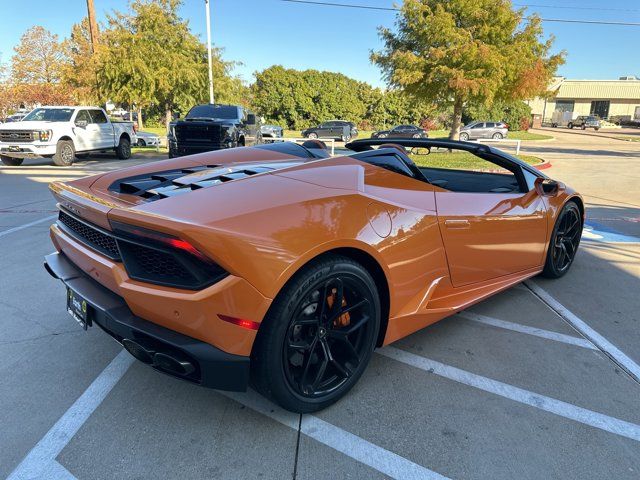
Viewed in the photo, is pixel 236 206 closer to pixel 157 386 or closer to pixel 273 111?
pixel 157 386

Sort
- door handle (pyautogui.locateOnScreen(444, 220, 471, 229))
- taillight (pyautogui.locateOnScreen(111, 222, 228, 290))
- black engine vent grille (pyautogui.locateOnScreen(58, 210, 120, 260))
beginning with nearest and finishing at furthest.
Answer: taillight (pyautogui.locateOnScreen(111, 222, 228, 290)) → black engine vent grille (pyautogui.locateOnScreen(58, 210, 120, 260)) → door handle (pyautogui.locateOnScreen(444, 220, 471, 229))

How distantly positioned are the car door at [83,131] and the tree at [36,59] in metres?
28.9

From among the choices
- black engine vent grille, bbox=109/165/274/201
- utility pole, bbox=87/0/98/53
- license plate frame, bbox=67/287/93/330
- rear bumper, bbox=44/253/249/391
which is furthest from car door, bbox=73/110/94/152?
rear bumper, bbox=44/253/249/391

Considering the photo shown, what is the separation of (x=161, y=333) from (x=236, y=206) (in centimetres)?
64

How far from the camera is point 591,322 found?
3.47 m

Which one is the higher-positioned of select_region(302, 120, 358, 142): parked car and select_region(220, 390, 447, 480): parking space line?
select_region(302, 120, 358, 142): parked car

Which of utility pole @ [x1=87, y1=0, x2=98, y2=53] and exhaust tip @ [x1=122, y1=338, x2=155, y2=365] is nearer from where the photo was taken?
exhaust tip @ [x1=122, y1=338, x2=155, y2=365]

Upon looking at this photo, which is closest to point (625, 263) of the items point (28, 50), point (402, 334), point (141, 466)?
point (402, 334)

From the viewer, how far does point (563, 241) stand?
4301mm

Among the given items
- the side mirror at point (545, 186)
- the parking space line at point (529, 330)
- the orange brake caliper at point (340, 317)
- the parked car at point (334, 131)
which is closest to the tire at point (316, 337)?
the orange brake caliper at point (340, 317)

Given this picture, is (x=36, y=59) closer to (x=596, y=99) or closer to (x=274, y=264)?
(x=274, y=264)

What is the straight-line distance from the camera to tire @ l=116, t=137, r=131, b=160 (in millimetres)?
16172

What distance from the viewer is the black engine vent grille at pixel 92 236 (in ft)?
7.16

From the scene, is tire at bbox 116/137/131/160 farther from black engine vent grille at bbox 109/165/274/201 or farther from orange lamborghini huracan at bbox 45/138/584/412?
black engine vent grille at bbox 109/165/274/201
